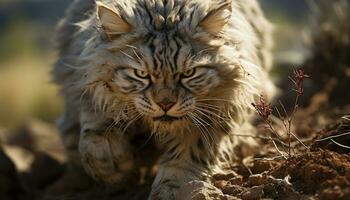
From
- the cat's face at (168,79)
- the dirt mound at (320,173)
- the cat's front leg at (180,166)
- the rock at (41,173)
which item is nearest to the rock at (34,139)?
the rock at (41,173)

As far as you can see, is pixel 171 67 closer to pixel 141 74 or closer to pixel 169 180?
pixel 141 74

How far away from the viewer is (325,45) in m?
9.08

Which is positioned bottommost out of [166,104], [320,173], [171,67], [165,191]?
[165,191]

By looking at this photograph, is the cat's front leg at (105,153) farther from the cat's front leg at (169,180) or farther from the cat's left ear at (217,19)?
the cat's left ear at (217,19)

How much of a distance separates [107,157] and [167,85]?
87cm

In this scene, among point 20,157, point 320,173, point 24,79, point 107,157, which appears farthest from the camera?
point 24,79

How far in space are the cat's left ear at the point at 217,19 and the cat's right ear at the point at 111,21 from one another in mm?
526

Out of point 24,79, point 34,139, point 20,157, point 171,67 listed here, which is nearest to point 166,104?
point 171,67

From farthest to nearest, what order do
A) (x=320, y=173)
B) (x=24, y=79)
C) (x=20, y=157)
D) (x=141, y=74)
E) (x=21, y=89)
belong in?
(x=24, y=79) → (x=21, y=89) → (x=20, y=157) → (x=141, y=74) → (x=320, y=173)

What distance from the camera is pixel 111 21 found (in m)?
4.83

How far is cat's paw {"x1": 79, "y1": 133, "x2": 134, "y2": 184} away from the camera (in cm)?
519

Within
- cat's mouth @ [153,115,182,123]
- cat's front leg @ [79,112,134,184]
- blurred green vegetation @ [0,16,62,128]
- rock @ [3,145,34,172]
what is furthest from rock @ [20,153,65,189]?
blurred green vegetation @ [0,16,62,128]

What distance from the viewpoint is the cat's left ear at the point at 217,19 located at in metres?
4.80

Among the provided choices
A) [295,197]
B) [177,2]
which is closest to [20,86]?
[177,2]
